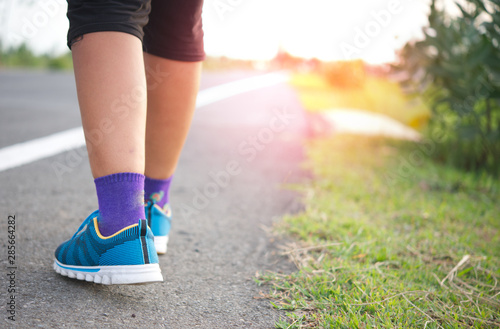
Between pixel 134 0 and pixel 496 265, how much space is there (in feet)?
4.66

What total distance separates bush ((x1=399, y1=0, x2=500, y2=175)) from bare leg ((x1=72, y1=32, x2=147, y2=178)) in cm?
211

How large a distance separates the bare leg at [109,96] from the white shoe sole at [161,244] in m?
0.37

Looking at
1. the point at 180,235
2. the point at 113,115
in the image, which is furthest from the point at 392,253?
the point at 113,115

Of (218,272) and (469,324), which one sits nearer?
(469,324)

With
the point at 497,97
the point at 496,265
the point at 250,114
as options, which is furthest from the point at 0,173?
the point at 250,114

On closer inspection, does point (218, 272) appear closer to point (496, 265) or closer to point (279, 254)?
point (279, 254)

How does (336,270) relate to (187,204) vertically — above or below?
above

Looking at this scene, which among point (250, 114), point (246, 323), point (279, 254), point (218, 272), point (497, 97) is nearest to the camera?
point (246, 323)

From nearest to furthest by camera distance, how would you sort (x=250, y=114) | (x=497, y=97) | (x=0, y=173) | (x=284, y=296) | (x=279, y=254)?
1. (x=284, y=296)
2. (x=279, y=254)
3. (x=0, y=173)
4. (x=497, y=97)
5. (x=250, y=114)

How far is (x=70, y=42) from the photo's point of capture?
40.2 inches

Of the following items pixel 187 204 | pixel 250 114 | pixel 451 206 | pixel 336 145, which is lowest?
pixel 250 114

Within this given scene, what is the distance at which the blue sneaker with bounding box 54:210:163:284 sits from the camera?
982 millimetres

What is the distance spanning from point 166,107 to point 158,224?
1.23 feet

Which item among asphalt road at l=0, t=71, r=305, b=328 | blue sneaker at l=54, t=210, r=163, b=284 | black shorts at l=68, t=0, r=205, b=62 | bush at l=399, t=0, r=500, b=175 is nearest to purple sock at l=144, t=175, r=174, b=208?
asphalt road at l=0, t=71, r=305, b=328
